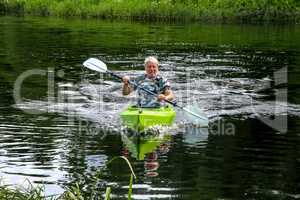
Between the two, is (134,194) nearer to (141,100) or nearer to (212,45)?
(141,100)

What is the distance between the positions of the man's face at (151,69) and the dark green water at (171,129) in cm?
125

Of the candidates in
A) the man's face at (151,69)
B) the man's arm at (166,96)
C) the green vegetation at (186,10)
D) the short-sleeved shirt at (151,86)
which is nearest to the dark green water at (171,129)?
the man's arm at (166,96)

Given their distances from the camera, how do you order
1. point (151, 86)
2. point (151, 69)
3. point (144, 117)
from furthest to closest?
point (151, 86) → point (151, 69) → point (144, 117)

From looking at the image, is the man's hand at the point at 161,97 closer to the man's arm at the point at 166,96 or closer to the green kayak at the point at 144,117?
the man's arm at the point at 166,96

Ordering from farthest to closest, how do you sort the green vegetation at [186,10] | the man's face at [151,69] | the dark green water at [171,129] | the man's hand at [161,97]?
the green vegetation at [186,10]
the man's face at [151,69]
the man's hand at [161,97]
the dark green water at [171,129]

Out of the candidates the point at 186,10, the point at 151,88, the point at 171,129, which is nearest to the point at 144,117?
the point at 171,129

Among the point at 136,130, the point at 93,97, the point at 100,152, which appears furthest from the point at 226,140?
the point at 93,97

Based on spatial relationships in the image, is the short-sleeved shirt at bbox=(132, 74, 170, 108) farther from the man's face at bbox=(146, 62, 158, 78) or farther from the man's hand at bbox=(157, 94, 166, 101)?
the man's hand at bbox=(157, 94, 166, 101)

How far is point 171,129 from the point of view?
12.2m

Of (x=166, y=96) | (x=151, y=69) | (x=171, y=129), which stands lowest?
(x=171, y=129)

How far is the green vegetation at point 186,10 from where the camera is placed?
145 feet

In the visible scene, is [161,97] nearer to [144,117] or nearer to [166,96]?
[166,96]

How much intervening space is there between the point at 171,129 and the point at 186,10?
33.6 m

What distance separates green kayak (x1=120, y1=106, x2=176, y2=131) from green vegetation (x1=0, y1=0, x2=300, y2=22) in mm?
33189
